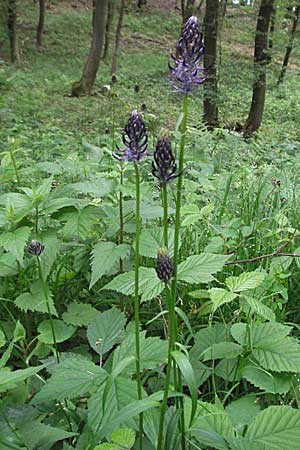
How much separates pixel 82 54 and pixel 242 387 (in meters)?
18.9

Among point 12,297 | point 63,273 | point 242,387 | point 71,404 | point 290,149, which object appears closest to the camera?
point 71,404

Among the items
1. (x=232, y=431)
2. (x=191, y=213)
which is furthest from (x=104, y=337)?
(x=191, y=213)

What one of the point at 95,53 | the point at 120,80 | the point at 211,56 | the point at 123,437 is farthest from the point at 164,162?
the point at 120,80

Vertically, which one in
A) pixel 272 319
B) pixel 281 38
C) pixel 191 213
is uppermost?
pixel 281 38

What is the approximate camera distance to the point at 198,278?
132cm

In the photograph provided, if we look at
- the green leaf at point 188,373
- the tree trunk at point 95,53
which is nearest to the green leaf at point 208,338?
the green leaf at point 188,373

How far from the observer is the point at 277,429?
115 cm

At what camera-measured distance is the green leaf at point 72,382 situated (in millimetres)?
1261

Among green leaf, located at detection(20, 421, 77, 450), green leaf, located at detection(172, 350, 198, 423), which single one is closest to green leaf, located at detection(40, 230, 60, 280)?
green leaf, located at detection(20, 421, 77, 450)

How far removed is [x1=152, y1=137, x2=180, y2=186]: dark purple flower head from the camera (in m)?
0.94

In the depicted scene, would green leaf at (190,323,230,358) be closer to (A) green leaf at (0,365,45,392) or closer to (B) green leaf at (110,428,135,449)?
(B) green leaf at (110,428,135,449)

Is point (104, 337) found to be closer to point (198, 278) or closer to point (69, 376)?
point (69, 376)

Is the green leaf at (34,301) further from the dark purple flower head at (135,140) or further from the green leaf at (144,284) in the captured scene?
the dark purple flower head at (135,140)

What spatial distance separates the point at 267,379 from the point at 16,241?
0.94 meters
